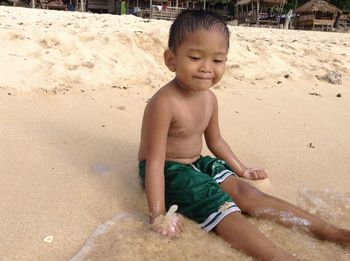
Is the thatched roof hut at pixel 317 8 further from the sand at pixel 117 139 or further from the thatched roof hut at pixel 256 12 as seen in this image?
the sand at pixel 117 139

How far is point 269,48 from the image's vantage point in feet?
19.8

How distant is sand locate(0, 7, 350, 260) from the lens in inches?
63.2

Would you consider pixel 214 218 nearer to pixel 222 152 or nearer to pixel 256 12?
pixel 222 152

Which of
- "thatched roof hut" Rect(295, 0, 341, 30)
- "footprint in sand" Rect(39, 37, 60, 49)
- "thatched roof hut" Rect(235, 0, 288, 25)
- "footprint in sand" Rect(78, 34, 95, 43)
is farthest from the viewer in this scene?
"thatched roof hut" Rect(295, 0, 341, 30)

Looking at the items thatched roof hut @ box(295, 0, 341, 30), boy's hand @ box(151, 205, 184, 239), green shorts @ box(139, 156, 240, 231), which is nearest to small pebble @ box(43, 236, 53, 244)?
boy's hand @ box(151, 205, 184, 239)

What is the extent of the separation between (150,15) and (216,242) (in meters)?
22.3

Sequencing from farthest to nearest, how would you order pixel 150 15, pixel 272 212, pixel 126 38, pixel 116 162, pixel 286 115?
pixel 150 15
pixel 126 38
pixel 286 115
pixel 116 162
pixel 272 212

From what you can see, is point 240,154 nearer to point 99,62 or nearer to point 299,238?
point 299,238

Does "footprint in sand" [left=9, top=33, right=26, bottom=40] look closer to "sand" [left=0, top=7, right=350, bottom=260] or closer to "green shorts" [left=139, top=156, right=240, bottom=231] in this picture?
"sand" [left=0, top=7, right=350, bottom=260]

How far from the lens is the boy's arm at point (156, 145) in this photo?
1.73 m

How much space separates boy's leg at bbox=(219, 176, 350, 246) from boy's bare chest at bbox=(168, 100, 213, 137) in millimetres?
302

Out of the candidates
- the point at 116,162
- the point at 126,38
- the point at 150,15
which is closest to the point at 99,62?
the point at 126,38

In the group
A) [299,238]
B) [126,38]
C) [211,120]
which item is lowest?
[299,238]

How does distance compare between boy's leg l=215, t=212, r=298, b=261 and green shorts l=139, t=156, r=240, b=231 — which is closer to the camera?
boy's leg l=215, t=212, r=298, b=261
